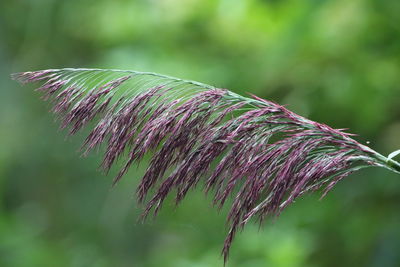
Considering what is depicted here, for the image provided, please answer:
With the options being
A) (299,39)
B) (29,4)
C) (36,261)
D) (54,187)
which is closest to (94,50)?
(29,4)

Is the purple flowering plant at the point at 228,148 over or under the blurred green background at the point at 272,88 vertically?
over

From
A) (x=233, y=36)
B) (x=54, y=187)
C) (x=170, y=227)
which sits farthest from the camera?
(x=54, y=187)

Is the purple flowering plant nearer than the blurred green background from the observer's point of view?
Yes

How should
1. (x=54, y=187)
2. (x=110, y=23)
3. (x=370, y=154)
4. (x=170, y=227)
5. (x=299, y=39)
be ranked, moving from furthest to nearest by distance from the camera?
1. (x=54, y=187)
2. (x=170, y=227)
3. (x=110, y=23)
4. (x=299, y=39)
5. (x=370, y=154)

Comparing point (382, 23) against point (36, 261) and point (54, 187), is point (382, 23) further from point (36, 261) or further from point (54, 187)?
point (54, 187)

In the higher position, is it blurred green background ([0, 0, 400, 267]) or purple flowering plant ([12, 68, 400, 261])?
purple flowering plant ([12, 68, 400, 261])
